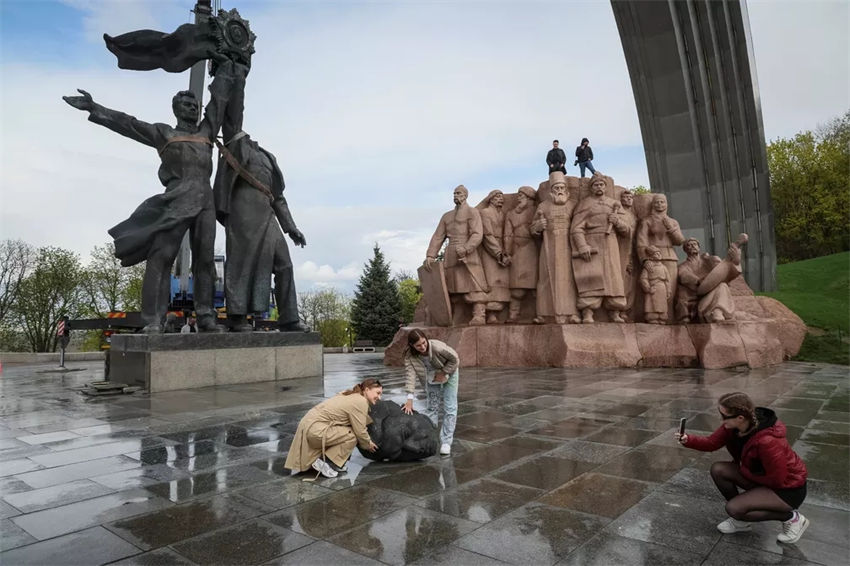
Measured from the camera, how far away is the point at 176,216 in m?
9.37

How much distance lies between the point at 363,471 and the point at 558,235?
10.6 meters

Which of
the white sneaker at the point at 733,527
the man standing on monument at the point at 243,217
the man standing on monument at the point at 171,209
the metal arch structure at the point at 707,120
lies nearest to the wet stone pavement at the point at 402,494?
the white sneaker at the point at 733,527

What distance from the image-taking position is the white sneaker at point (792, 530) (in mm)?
2882

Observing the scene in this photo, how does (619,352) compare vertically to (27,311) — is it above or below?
below

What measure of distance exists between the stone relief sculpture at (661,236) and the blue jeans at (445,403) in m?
10.6

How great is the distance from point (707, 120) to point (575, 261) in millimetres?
22491

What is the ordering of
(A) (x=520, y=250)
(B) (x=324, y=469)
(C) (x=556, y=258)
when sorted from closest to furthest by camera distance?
1. (B) (x=324, y=469)
2. (C) (x=556, y=258)
3. (A) (x=520, y=250)

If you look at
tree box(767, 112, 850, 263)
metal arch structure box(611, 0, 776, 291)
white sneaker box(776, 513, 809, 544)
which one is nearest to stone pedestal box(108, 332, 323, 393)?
white sneaker box(776, 513, 809, 544)

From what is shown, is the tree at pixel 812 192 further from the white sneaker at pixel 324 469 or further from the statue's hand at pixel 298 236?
the white sneaker at pixel 324 469

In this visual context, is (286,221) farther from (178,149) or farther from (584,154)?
(584,154)

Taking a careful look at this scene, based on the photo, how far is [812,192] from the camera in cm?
3816

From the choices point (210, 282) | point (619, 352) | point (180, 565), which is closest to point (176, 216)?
point (210, 282)

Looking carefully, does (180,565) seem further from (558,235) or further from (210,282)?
(558,235)

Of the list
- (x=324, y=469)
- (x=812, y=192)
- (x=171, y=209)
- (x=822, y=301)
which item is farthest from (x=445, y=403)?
(x=812, y=192)
